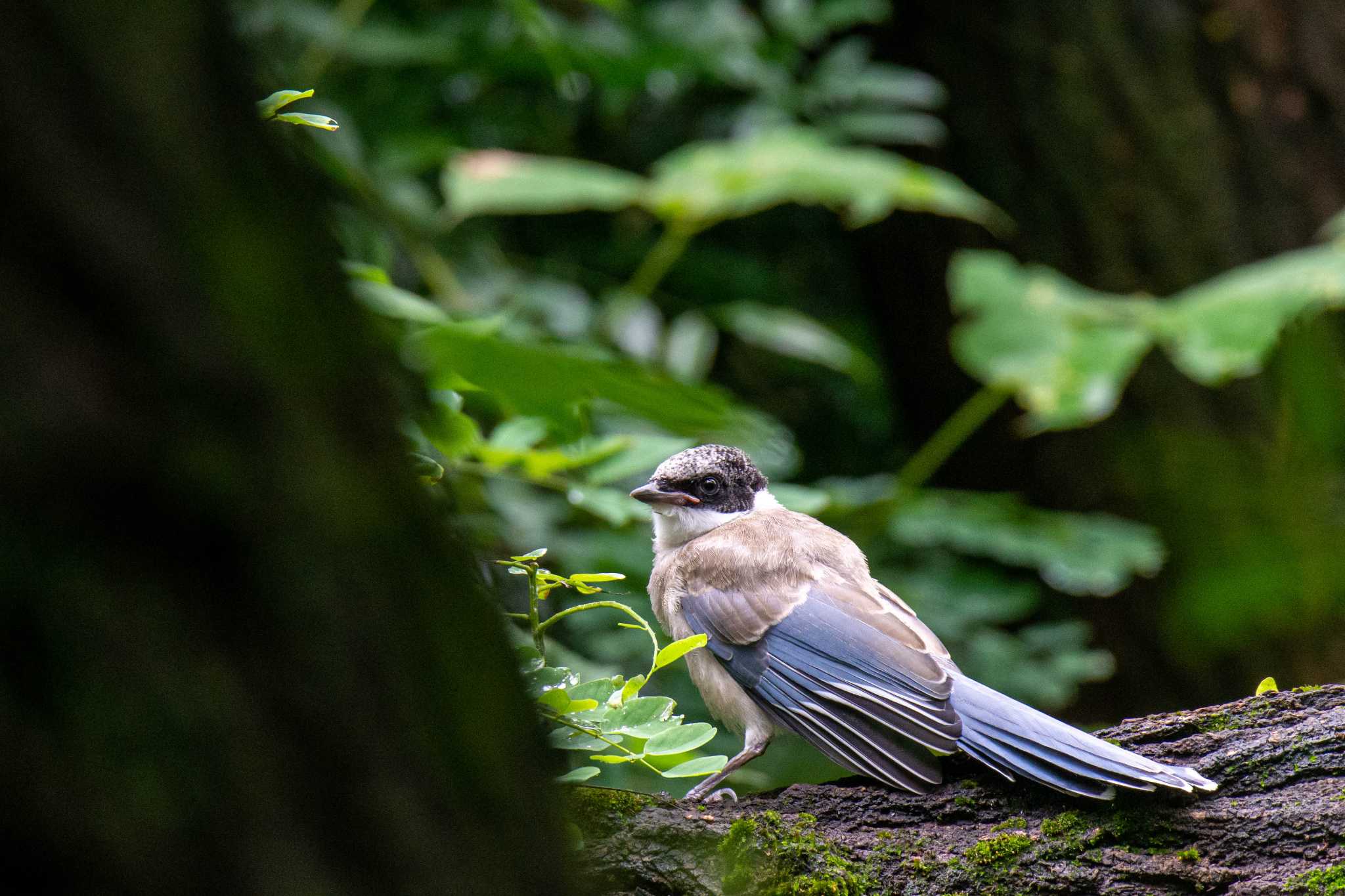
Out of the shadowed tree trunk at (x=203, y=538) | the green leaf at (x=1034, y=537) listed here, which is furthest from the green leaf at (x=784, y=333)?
the shadowed tree trunk at (x=203, y=538)

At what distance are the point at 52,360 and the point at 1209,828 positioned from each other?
2.11m

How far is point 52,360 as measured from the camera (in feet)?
2.31

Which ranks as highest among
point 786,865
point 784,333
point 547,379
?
point 784,333

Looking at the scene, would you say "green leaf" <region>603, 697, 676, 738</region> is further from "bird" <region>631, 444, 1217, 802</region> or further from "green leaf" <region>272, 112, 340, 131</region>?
"green leaf" <region>272, 112, 340, 131</region>

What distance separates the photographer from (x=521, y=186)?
4.16 meters

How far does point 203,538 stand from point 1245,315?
406 centimetres

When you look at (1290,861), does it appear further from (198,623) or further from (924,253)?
(924,253)

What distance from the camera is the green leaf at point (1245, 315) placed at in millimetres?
3971

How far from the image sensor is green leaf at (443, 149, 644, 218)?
4.16m

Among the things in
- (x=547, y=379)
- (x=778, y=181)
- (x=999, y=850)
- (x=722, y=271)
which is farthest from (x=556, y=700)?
(x=722, y=271)

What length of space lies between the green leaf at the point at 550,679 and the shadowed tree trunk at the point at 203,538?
930 mm

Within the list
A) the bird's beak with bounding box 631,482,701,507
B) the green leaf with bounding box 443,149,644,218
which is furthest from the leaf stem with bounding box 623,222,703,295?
the bird's beak with bounding box 631,482,701,507

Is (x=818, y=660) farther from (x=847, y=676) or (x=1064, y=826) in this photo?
(x=1064, y=826)

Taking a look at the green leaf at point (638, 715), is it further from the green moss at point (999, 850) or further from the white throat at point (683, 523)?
the white throat at point (683, 523)
